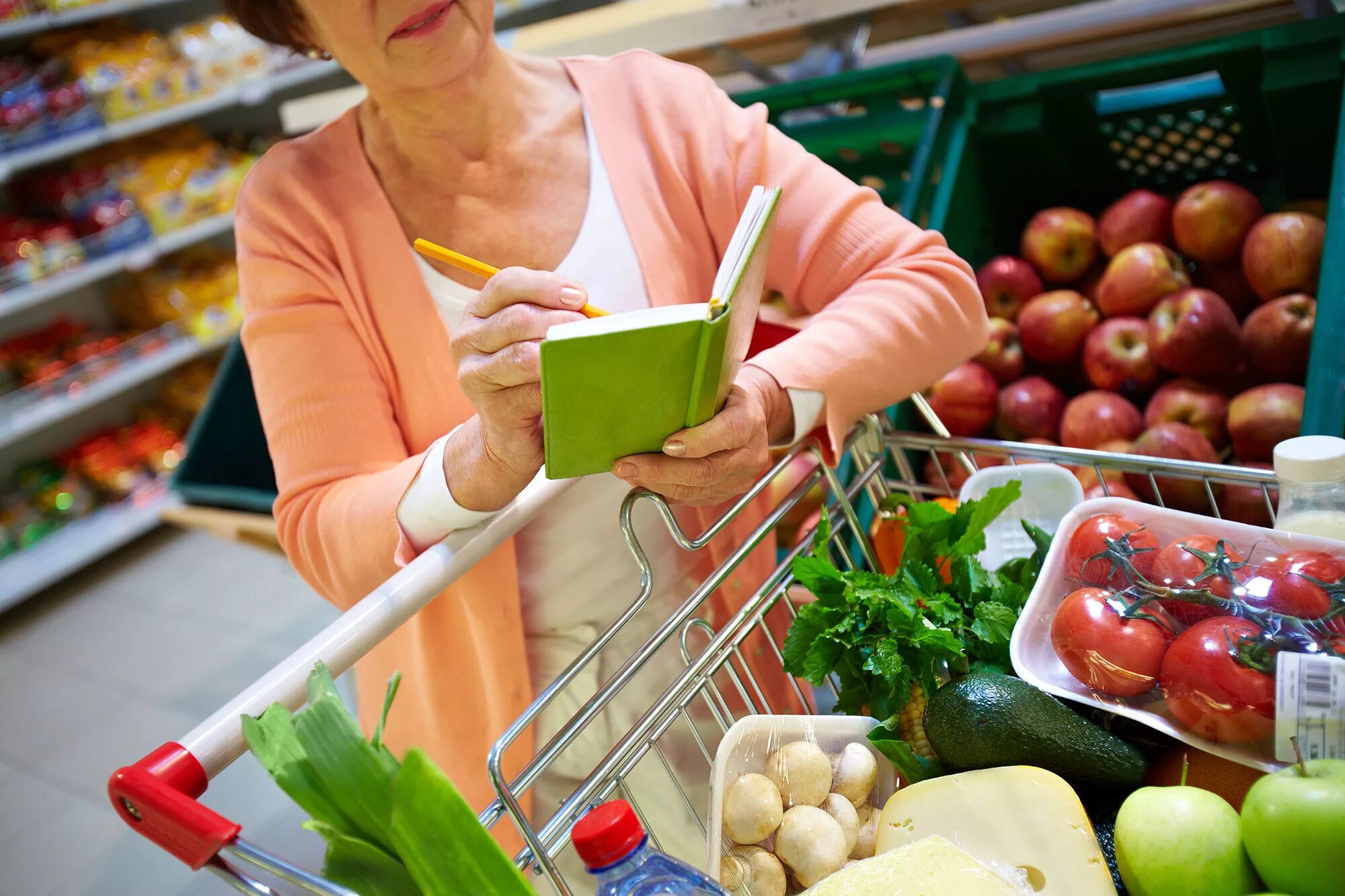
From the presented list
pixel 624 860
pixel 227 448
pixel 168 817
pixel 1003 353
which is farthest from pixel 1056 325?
pixel 227 448

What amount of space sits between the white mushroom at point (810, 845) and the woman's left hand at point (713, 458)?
27cm

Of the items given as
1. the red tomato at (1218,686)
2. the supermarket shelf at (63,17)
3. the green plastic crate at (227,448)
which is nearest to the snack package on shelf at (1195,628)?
the red tomato at (1218,686)

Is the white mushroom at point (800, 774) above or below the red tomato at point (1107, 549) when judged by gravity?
below

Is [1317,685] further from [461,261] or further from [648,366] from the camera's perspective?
[461,261]

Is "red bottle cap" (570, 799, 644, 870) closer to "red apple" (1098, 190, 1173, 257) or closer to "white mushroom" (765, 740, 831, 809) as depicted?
"white mushroom" (765, 740, 831, 809)

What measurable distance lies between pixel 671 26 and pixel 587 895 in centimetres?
150

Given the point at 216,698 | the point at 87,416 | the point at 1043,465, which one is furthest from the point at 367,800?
the point at 87,416

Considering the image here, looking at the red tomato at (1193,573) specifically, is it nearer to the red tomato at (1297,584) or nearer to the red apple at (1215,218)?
the red tomato at (1297,584)

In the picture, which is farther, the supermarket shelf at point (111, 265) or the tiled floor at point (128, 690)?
the supermarket shelf at point (111, 265)

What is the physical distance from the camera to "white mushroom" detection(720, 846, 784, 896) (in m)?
0.70

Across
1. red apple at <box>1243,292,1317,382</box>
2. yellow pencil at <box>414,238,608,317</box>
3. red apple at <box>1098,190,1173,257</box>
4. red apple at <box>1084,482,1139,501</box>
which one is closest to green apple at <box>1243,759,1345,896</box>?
yellow pencil at <box>414,238,608,317</box>

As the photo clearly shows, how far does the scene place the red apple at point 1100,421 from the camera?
147cm

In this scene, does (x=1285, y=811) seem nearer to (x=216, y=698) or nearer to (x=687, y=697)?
(x=687, y=697)

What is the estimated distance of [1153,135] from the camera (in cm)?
162
